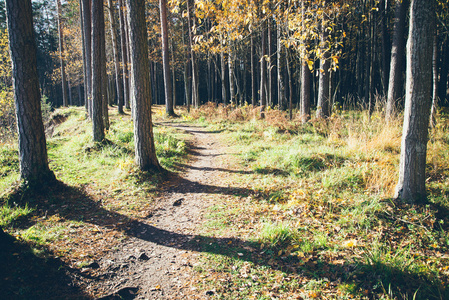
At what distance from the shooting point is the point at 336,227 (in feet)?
13.2

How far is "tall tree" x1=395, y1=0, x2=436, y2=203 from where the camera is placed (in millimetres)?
3889

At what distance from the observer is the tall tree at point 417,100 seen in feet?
12.8

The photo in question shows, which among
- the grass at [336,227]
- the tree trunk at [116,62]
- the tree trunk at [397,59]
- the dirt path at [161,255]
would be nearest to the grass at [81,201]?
the dirt path at [161,255]

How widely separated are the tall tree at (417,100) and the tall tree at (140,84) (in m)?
5.47

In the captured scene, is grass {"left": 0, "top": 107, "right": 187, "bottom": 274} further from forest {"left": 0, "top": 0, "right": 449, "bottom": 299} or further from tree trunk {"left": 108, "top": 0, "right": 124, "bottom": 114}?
tree trunk {"left": 108, "top": 0, "right": 124, "bottom": 114}

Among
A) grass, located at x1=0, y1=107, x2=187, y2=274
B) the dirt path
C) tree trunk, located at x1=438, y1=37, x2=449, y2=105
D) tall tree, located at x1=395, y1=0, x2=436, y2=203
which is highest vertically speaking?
tree trunk, located at x1=438, y1=37, x2=449, y2=105

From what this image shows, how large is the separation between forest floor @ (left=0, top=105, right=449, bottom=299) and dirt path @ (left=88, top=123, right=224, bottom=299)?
18 mm

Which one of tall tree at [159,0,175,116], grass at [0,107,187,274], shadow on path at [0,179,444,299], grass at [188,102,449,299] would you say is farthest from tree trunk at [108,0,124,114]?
shadow on path at [0,179,444,299]

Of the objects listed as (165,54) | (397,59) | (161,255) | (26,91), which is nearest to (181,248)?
(161,255)

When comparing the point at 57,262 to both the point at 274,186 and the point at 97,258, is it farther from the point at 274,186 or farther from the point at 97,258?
the point at 274,186

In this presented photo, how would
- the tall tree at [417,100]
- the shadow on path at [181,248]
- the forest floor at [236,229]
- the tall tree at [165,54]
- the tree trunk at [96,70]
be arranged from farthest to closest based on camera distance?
the tall tree at [165,54]
the tree trunk at [96,70]
the tall tree at [417,100]
the forest floor at [236,229]
the shadow on path at [181,248]

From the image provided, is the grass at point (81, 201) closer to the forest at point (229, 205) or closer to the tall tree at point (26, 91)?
the forest at point (229, 205)

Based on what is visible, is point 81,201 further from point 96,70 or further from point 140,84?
point 96,70

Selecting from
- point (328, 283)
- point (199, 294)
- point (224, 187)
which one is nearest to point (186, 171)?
point (224, 187)
